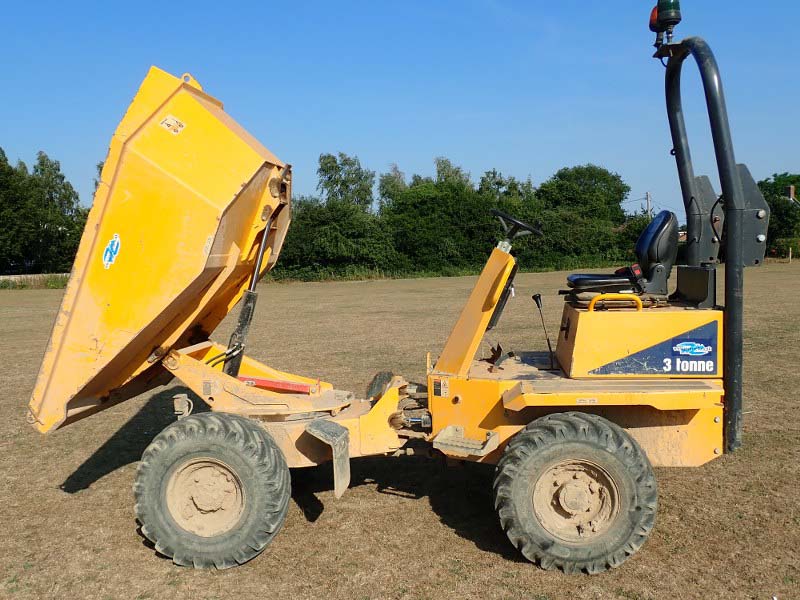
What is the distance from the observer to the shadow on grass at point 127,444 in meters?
6.25

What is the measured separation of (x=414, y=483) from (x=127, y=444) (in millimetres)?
3398

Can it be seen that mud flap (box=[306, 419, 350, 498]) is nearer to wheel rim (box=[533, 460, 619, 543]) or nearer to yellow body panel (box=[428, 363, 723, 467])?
yellow body panel (box=[428, 363, 723, 467])

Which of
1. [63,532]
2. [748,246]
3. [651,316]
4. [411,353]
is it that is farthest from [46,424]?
[411,353]

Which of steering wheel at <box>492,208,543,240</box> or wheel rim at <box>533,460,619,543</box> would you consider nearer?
wheel rim at <box>533,460,619,543</box>

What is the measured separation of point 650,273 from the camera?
497 cm

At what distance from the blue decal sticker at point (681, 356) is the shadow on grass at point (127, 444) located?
15.9 feet

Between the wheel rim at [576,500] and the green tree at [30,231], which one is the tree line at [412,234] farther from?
the wheel rim at [576,500]

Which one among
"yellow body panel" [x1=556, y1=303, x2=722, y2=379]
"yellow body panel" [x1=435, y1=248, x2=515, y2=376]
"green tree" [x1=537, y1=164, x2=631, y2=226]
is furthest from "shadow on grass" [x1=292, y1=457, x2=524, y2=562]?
"green tree" [x1=537, y1=164, x2=631, y2=226]

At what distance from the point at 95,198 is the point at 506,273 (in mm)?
2745

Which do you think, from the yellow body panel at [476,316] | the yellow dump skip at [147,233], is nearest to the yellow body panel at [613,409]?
the yellow body panel at [476,316]

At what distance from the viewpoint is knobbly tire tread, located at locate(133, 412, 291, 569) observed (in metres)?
4.34

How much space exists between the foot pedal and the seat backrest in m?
1.71

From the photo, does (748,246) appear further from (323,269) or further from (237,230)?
(323,269)

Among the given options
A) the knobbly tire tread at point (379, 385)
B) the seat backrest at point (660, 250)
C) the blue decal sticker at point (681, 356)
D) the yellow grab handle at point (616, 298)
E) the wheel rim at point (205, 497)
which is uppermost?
the seat backrest at point (660, 250)
